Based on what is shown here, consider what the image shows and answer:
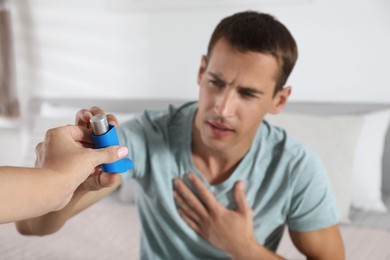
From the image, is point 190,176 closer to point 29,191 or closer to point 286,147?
Result: point 286,147

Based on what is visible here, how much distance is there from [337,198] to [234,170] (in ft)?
1.75

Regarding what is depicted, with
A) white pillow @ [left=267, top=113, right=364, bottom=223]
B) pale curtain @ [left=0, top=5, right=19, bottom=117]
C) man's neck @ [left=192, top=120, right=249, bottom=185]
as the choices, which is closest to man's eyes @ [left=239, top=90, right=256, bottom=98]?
man's neck @ [left=192, top=120, right=249, bottom=185]

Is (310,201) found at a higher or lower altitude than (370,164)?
higher

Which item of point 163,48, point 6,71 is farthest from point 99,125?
point 6,71

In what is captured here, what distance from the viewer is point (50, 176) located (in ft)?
1.36

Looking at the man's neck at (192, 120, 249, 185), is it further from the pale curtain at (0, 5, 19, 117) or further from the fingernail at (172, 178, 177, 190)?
the pale curtain at (0, 5, 19, 117)

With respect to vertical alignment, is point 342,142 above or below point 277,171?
below

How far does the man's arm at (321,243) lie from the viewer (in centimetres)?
84

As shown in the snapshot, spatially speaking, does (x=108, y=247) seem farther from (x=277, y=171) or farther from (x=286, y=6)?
(x=286, y=6)

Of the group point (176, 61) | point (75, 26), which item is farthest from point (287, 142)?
point (75, 26)

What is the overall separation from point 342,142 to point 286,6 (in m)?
0.47

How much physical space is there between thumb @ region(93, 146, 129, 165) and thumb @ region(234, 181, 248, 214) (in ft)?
1.24

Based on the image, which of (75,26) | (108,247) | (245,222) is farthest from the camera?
(75,26)

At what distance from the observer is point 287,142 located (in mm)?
865
